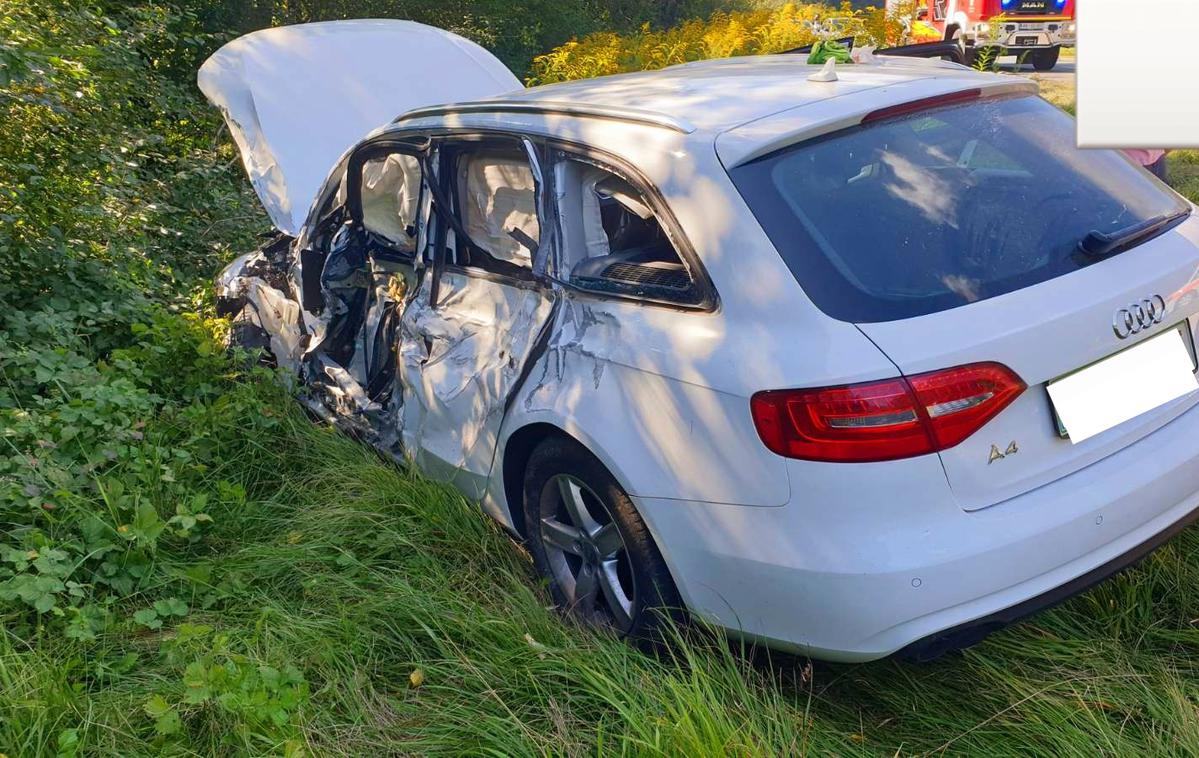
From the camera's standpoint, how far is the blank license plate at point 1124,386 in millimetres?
2280

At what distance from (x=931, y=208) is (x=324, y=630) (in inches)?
77.7

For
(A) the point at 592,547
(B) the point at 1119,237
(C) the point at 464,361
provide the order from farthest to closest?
(C) the point at 464,361 → (A) the point at 592,547 → (B) the point at 1119,237

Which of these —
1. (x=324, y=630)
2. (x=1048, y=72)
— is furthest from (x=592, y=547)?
(x=1048, y=72)

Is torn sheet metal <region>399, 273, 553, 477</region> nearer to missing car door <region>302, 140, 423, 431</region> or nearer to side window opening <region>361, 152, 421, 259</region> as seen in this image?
missing car door <region>302, 140, 423, 431</region>

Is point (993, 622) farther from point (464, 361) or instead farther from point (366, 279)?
point (366, 279)

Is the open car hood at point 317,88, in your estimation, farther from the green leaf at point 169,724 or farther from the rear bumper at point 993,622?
the rear bumper at point 993,622

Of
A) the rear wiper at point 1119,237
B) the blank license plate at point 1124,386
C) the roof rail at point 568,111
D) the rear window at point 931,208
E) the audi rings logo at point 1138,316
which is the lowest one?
the blank license plate at point 1124,386

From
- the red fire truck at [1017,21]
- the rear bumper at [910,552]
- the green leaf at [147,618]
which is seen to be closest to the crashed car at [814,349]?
the rear bumper at [910,552]

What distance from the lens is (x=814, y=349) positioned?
2.19 meters

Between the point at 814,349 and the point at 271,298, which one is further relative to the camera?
the point at 271,298

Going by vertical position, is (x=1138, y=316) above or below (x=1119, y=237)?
below

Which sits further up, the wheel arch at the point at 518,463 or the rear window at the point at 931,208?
the rear window at the point at 931,208

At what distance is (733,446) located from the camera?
2.30m

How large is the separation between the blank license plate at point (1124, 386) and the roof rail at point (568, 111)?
43.6 inches
